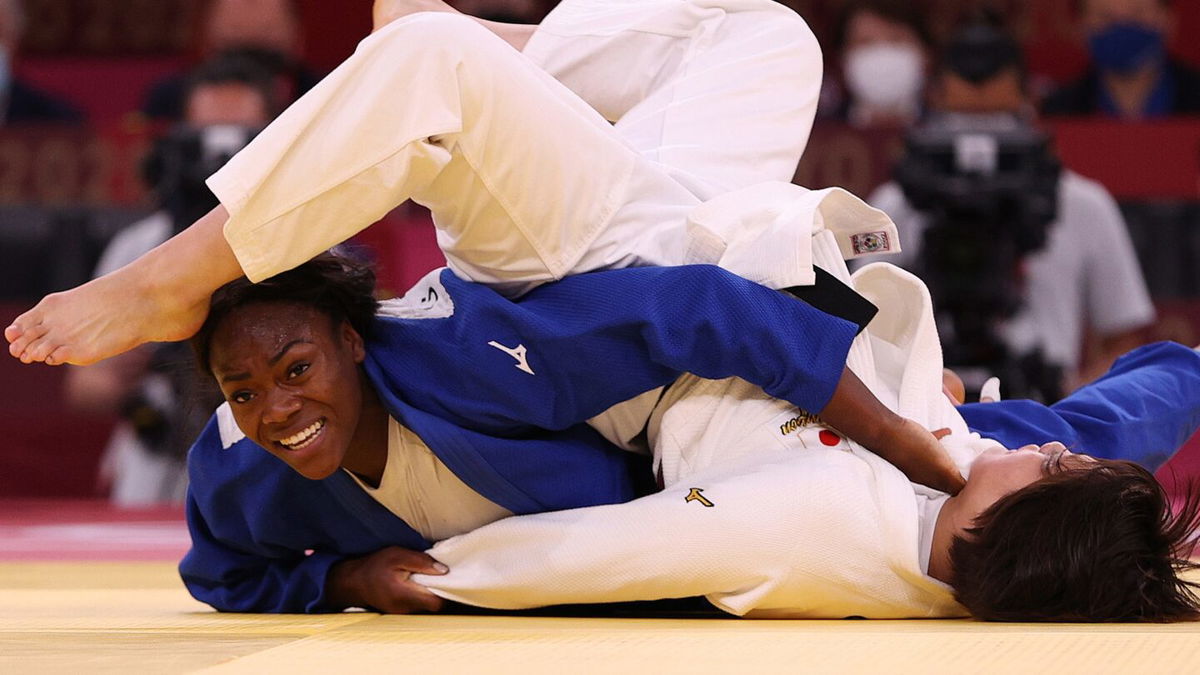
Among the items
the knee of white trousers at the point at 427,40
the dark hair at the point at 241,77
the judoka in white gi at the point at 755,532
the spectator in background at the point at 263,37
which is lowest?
the spectator in background at the point at 263,37

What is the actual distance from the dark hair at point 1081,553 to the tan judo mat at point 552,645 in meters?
0.06

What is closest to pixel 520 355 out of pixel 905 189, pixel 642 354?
pixel 642 354

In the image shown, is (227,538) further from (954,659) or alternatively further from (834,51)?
(834,51)

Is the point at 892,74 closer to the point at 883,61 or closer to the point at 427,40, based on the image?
the point at 883,61

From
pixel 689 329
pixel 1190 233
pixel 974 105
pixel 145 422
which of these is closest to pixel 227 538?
pixel 689 329

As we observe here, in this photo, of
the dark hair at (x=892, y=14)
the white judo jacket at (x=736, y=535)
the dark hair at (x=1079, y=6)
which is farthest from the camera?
the dark hair at (x=1079, y=6)

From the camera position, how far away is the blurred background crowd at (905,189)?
4117mm

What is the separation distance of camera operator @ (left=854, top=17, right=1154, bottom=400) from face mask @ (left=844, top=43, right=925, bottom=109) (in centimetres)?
101

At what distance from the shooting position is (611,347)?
2.22 m

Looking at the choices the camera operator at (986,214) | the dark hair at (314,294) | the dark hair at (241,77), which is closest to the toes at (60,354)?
the dark hair at (314,294)

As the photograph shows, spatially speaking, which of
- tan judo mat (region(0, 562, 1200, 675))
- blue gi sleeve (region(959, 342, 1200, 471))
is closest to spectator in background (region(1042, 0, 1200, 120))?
blue gi sleeve (region(959, 342, 1200, 471))

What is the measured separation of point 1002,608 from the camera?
2.12m

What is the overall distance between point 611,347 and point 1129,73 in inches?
152

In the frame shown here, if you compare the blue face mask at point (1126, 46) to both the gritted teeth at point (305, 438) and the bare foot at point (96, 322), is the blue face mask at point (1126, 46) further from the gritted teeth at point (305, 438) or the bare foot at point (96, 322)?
the bare foot at point (96, 322)
